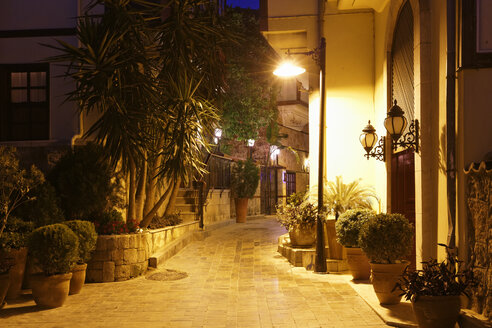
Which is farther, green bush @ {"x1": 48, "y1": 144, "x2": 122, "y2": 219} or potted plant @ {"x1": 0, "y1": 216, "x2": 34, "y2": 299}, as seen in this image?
green bush @ {"x1": 48, "y1": 144, "x2": 122, "y2": 219}

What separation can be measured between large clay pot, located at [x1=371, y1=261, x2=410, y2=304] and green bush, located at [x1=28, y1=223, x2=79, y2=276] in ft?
14.4

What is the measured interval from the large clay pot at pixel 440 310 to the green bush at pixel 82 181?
20.7 ft

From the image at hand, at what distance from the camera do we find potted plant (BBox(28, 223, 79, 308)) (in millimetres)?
6738

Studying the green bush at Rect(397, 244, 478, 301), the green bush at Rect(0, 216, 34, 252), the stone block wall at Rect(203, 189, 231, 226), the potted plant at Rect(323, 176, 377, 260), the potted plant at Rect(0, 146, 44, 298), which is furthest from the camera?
the stone block wall at Rect(203, 189, 231, 226)

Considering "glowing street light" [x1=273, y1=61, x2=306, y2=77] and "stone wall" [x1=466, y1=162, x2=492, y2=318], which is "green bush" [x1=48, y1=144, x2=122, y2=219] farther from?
"stone wall" [x1=466, y1=162, x2=492, y2=318]

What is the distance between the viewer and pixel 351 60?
10.6 m

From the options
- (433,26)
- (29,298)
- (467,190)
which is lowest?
(29,298)

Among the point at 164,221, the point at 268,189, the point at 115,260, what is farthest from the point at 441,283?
the point at 268,189


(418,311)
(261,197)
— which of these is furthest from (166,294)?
(261,197)

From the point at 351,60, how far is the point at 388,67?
5.03ft

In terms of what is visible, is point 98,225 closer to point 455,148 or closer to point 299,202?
point 299,202

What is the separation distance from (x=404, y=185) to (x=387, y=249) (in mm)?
2238

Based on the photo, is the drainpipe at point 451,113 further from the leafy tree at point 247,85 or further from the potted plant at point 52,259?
the leafy tree at point 247,85

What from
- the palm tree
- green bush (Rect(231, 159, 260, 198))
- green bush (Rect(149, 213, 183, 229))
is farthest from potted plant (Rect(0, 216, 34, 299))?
green bush (Rect(231, 159, 260, 198))
